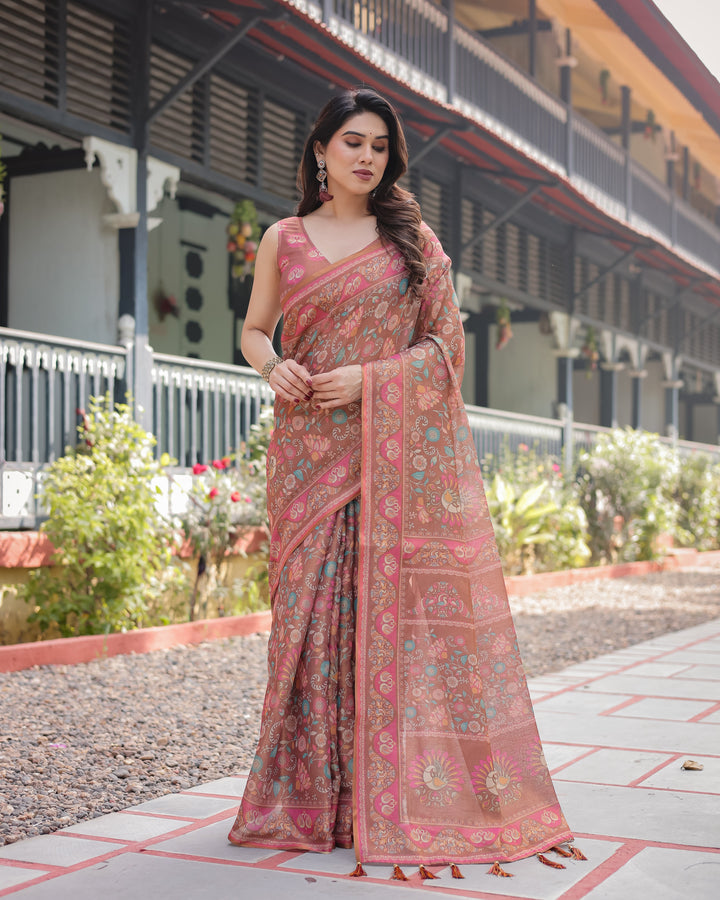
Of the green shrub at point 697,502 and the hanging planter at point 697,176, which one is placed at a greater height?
the hanging planter at point 697,176

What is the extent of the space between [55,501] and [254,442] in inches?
80.1

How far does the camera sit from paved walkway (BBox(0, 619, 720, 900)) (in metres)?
2.45

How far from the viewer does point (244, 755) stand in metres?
3.94

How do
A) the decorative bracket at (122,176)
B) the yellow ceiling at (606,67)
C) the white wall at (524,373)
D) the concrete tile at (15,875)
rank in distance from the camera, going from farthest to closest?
the white wall at (524,373), the yellow ceiling at (606,67), the decorative bracket at (122,176), the concrete tile at (15,875)

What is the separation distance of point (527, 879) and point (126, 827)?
1083 mm

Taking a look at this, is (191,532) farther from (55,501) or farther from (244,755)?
(244,755)

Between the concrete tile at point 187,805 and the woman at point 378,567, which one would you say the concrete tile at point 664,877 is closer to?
the woman at point 378,567

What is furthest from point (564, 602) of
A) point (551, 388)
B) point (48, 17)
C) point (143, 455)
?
point (551, 388)

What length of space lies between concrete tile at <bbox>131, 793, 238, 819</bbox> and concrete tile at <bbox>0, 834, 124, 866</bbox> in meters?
0.32

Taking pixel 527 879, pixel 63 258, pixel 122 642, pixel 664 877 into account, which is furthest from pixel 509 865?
pixel 63 258

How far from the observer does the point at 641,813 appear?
307 centimetres

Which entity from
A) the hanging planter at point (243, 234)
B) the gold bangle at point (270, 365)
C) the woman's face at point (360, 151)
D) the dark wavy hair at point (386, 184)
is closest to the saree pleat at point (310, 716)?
the gold bangle at point (270, 365)

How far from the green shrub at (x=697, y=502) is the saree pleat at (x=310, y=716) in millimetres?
12464

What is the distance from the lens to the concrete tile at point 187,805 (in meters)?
3.16
